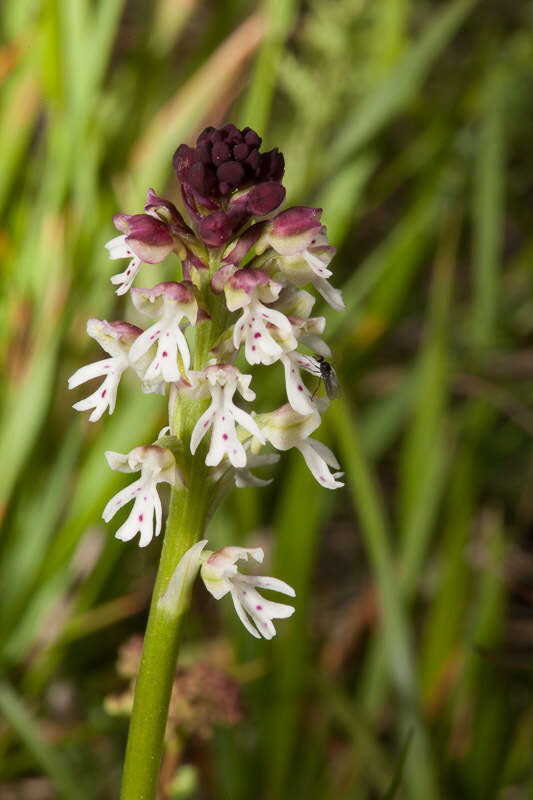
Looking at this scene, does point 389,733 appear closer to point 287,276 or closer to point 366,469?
point 366,469

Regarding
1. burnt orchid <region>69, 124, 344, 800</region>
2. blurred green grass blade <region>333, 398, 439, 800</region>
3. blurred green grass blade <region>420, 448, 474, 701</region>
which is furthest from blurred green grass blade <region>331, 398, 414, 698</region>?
burnt orchid <region>69, 124, 344, 800</region>

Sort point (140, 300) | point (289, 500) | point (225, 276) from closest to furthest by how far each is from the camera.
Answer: point (225, 276), point (140, 300), point (289, 500)

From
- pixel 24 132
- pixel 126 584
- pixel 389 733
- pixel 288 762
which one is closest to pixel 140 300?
pixel 288 762

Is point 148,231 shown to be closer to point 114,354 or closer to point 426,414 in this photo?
point 114,354

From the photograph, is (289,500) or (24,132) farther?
(24,132)

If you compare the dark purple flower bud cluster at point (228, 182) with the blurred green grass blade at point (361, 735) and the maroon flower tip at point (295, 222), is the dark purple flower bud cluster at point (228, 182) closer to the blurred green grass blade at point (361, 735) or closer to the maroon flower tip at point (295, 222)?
the maroon flower tip at point (295, 222)

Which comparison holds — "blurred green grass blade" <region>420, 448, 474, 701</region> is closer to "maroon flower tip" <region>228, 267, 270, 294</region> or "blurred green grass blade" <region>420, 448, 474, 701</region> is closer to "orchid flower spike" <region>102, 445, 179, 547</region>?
"orchid flower spike" <region>102, 445, 179, 547</region>

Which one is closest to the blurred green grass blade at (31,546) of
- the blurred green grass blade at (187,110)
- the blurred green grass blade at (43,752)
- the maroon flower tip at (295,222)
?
the blurred green grass blade at (43,752)
